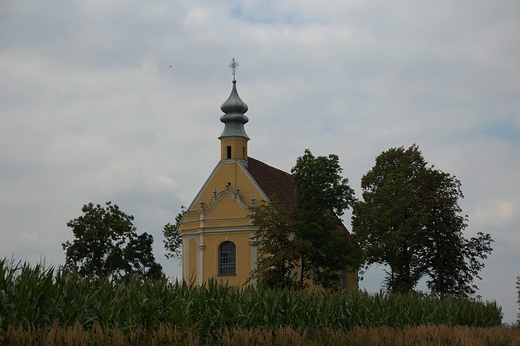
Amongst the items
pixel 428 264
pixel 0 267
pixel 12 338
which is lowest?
pixel 12 338

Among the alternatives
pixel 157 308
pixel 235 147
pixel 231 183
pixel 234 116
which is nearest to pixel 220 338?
pixel 157 308

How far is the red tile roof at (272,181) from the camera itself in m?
44.2

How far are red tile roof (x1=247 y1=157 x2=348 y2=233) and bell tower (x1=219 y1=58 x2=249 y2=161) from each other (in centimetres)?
137

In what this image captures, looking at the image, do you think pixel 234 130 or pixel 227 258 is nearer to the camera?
pixel 227 258

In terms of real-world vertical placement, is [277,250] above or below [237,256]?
below

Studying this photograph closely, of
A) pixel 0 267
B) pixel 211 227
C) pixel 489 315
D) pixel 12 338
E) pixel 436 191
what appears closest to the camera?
pixel 12 338

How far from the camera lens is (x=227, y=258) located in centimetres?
4178

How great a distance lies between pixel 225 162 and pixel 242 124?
364cm

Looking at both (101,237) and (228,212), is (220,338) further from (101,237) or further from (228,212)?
(101,237)

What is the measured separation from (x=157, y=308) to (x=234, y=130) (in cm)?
3274

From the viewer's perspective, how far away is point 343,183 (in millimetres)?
35844

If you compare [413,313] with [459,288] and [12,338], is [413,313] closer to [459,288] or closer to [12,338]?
[12,338]

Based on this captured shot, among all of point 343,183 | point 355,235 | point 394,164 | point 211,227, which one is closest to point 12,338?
point 343,183

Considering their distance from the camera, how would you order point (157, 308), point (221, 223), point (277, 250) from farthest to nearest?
point (221, 223), point (277, 250), point (157, 308)
